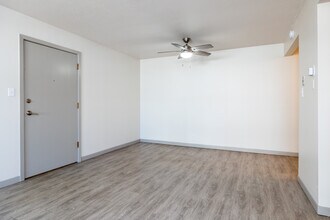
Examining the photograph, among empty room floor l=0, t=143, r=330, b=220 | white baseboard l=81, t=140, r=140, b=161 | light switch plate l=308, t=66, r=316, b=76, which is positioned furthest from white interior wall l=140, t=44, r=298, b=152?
light switch plate l=308, t=66, r=316, b=76

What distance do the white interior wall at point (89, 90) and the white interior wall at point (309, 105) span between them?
3.86 metres

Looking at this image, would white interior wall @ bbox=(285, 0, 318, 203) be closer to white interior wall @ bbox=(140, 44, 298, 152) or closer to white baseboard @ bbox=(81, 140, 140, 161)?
white interior wall @ bbox=(140, 44, 298, 152)

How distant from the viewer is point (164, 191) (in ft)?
9.02

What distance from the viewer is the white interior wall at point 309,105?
7.38ft

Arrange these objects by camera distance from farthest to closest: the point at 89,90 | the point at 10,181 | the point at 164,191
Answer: the point at 89,90, the point at 10,181, the point at 164,191

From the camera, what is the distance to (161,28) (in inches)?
141

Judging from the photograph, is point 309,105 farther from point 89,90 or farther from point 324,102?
point 89,90

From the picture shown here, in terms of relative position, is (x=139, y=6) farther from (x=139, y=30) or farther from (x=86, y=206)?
(x=86, y=206)

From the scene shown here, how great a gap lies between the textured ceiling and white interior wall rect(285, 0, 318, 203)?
1.23 ft

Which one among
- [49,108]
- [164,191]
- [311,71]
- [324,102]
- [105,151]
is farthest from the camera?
[105,151]

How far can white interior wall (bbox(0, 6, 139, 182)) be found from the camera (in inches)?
112

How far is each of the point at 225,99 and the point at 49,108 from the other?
3895 mm

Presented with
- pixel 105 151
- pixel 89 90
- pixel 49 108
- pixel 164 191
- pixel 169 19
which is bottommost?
pixel 164 191

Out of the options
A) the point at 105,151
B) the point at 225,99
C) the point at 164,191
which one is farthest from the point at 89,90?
the point at 225,99
